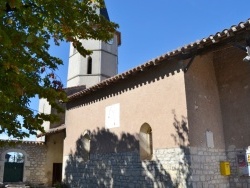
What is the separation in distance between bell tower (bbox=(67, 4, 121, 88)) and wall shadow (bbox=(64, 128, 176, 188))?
7671 mm

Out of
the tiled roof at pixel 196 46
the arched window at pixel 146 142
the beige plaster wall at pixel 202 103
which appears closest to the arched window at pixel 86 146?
the tiled roof at pixel 196 46

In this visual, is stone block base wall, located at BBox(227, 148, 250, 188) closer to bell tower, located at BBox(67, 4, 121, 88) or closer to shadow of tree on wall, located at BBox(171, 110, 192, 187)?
shadow of tree on wall, located at BBox(171, 110, 192, 187)

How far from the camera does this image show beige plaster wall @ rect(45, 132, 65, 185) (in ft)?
52.9

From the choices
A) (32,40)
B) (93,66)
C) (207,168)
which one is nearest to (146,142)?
(207,168)

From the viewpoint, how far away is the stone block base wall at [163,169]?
7711 mm

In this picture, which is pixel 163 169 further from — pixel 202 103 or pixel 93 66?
pixel 93 66

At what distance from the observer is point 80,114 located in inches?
508

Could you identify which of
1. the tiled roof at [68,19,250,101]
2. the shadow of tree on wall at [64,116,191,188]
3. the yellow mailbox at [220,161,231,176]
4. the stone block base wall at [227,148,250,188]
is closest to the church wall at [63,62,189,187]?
the shadow of tree on wall at [64,116,191,188]

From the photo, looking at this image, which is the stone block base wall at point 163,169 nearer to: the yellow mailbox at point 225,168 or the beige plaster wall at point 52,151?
the yellow mailbox at point 225,168

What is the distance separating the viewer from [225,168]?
834 cm

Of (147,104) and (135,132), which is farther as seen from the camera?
(135,132)

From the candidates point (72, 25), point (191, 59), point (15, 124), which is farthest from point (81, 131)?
point (72, 25)

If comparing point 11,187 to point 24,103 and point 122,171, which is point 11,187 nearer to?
point 122,171

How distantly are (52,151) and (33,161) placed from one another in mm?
1281
